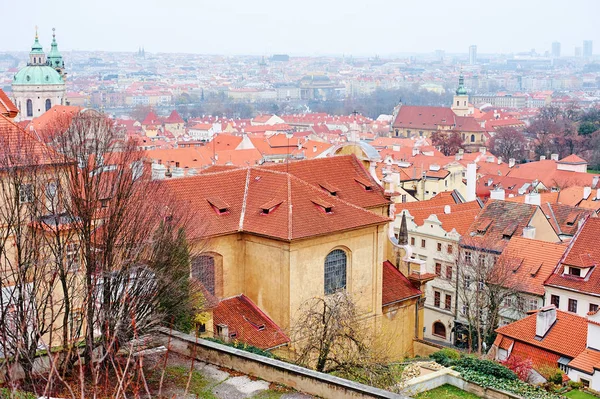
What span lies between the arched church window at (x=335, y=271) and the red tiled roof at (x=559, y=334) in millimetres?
8693

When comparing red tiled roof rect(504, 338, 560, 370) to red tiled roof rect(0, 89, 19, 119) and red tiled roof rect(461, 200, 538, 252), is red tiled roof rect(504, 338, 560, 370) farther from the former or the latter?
red tiled roof rect(0, 89, 19, 119)

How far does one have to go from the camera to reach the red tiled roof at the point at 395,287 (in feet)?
102

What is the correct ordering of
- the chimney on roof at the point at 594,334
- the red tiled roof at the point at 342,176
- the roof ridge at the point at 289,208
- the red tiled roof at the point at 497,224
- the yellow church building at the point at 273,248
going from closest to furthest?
the roof ridge at the point at 289,208
the yellow church building at the point at 273,248
the chimney on roof at the point at 594,334
the red tiled roof at the point at 342,176
the red tiled roof at the point at 497,224

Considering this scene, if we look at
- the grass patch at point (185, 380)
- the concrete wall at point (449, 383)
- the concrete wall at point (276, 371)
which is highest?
the concrete wall at point (276, 371)

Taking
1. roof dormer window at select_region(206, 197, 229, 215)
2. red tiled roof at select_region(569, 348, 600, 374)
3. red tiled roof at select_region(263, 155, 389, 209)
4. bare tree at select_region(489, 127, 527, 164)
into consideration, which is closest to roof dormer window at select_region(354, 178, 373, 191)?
red tiled roof at select_region(263, 155, 389, 209)

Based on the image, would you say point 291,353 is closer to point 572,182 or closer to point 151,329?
point 151,329

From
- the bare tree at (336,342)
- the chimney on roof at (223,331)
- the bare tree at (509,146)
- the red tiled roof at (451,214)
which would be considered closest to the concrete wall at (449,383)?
the bare tree at (336,342)

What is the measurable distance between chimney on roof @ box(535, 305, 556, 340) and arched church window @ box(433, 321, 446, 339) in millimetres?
11911

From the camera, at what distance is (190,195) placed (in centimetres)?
2698

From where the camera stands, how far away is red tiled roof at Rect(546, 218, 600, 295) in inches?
1411

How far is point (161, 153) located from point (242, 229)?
5780 centimetres

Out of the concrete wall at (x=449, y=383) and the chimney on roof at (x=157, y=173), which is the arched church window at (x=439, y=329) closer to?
the chimney on roof at (x=157, y=173)

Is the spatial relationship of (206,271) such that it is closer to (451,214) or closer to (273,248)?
(273,248)

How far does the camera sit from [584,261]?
3622 centimetres
